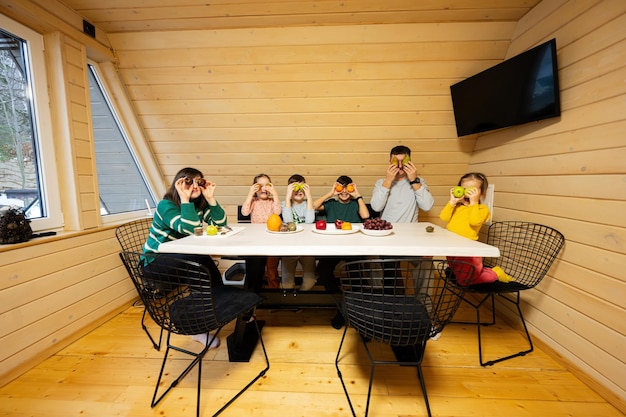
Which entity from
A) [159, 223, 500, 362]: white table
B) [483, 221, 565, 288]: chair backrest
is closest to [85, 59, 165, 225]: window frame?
[159, 223, 500, 362]: white table

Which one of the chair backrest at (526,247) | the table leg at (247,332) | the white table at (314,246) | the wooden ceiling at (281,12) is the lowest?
the table leg at (247,332)

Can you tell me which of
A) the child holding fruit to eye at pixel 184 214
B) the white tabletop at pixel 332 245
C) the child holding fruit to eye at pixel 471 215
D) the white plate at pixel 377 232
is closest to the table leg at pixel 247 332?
the child holding fruit to eye at pixel 184 214

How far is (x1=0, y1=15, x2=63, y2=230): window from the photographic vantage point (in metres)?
1.72

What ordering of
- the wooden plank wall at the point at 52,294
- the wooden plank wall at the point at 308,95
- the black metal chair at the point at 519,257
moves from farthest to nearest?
1. the wooden plank wall at the point at 308,95
2. the black metal chair at the point at 519,257
3. the wooden plank wall at the point at 52,294

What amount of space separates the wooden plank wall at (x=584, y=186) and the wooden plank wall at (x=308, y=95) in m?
0.66

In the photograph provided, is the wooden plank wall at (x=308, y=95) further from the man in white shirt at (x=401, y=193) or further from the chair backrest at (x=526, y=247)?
the chair backrest at (x=526, y=247)

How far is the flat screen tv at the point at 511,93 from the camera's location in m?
1.71

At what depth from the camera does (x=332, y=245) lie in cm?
142

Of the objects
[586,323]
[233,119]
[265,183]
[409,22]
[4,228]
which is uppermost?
[409,22]

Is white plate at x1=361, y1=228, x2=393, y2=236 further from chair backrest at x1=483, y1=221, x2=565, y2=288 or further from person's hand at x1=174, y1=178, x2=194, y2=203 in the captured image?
person's hand at x1=174, y1=178, x2=194, y2=203

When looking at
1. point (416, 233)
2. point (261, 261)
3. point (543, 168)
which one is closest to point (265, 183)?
point (261, 261)

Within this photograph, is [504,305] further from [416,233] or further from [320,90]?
[320,90]

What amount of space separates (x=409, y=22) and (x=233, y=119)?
1830mm

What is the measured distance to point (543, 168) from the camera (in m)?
1.85
